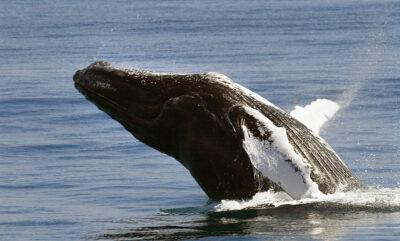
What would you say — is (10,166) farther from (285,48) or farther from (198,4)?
(198,4)

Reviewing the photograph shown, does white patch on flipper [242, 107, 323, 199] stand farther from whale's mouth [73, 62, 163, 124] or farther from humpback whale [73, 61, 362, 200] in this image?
whale's mouth [73, 62, 163, 124]

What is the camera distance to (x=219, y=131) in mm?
11281

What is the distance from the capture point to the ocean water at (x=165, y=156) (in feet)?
36.5

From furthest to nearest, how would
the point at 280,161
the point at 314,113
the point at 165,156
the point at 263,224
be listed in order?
the point at 165,156, the point at 314,113, the point at 280,161, the point at 263,224

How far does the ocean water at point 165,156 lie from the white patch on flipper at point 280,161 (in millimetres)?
236

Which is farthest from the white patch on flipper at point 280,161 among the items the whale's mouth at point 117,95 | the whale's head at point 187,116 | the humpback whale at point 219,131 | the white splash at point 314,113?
the white splash at point 314,113

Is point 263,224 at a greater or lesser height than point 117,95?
lesser

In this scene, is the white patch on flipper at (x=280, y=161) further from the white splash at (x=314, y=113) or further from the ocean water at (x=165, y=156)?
the white splash at (x=314, y=113)

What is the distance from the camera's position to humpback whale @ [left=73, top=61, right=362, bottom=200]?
436 inches

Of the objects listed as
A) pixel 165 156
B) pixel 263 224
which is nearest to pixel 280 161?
pixel 263 224

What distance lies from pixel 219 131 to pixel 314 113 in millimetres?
3941

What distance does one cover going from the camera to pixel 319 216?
10875 mm

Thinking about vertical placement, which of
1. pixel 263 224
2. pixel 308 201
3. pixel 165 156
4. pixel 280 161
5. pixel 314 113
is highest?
pixel 314 113

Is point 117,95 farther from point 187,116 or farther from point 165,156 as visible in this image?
point 165,156
